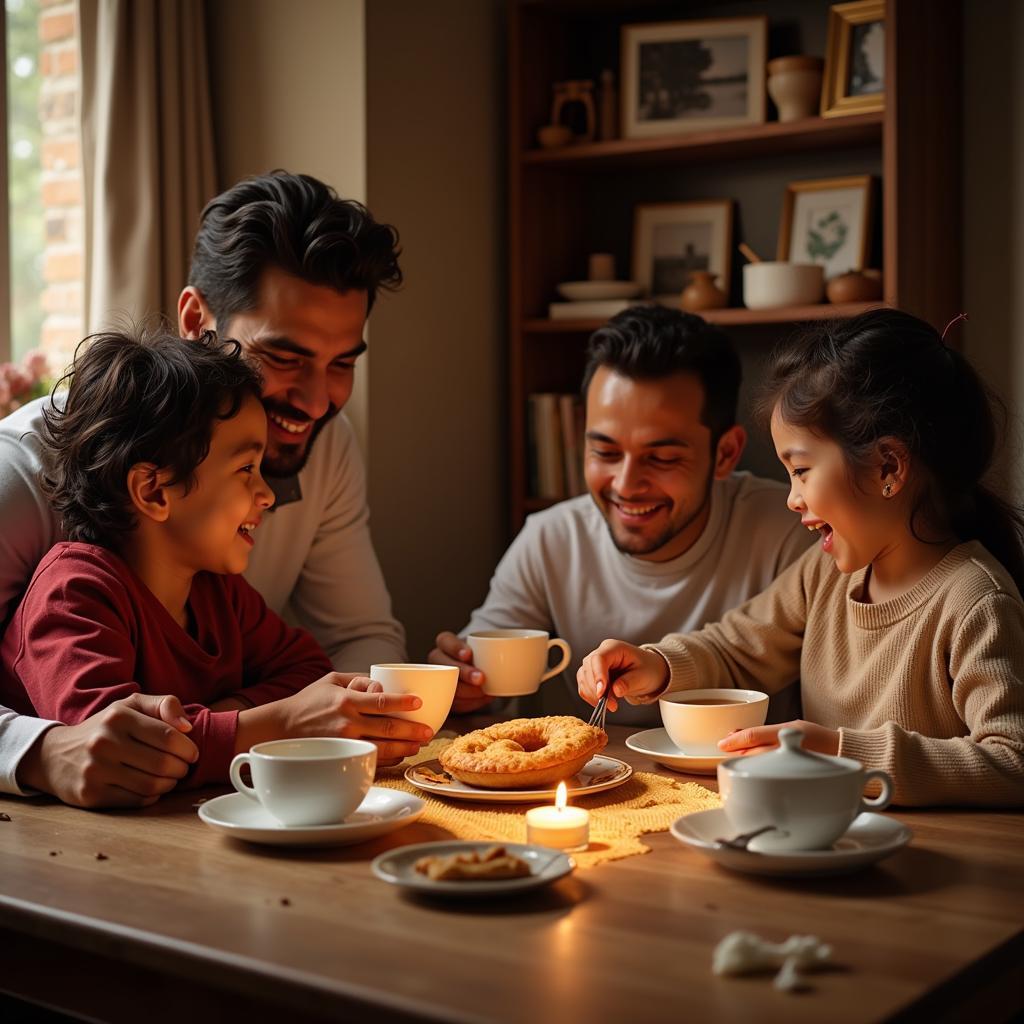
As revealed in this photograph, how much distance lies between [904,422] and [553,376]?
6.49ft

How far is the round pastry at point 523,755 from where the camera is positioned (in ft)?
5.06

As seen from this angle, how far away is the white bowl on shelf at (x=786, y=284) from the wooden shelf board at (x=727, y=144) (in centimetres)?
32

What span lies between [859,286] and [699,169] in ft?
2.52

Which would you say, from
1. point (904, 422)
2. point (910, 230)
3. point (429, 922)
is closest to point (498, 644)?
point (904, 422)

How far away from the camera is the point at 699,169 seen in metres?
3.67

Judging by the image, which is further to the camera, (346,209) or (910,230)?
(910,230)

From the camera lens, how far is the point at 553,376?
147 inches

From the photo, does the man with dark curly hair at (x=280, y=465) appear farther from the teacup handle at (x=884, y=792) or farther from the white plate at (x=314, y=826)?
the teacup handle at (x=884, y=792)

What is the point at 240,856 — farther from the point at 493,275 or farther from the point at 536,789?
the point at 493,275

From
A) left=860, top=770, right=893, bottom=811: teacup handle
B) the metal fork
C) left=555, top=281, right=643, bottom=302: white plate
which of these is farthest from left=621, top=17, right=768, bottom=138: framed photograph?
left=860, top=770, right=893, bottom=811: teacup handle

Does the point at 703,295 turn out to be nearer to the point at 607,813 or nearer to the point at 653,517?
A: the point at 653,517

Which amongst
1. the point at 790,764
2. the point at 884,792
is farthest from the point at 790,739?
the point at 884,792

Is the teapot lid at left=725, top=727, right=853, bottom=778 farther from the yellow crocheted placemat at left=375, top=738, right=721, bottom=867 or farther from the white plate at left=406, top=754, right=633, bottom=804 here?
the white plate at left=406, top=754, right=633, bottom=804

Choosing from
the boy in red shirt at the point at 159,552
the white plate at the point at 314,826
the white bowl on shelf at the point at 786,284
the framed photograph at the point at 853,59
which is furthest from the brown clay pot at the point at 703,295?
the white plate at the point at 314,826
